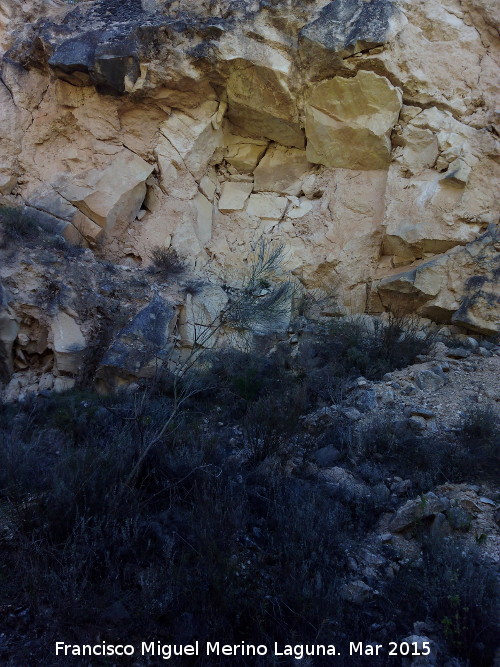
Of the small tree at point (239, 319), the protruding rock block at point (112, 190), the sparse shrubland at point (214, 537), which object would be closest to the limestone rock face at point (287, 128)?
the protruding rock block at point (112, 190)

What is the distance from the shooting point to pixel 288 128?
8.80 metres

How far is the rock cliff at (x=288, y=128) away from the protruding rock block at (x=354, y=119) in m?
0.02

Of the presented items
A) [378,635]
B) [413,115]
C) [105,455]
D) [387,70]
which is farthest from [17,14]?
[378,635]

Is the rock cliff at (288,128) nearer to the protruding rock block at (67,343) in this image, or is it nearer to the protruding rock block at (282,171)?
the protruding rock block at (282,171)

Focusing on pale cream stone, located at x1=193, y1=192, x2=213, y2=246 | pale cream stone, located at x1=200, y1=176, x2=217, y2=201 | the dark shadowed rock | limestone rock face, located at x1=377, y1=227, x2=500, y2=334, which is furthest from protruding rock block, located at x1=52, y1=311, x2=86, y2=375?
the dark shadowed rock

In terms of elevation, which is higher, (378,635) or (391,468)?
(378,635)

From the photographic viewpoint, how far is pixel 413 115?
8219 millimetres

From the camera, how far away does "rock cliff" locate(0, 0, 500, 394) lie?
7871 mm

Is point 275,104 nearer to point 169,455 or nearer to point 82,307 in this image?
point 82,307

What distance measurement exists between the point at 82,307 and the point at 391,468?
4651 millimetres

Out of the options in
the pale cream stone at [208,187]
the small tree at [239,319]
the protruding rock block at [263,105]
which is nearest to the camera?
the small tree at [239,319]

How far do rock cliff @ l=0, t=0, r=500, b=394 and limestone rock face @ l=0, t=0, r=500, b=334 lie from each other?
2 cm

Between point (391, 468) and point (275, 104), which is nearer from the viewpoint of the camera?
point (391, 468)

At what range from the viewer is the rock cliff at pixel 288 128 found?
7.87m
